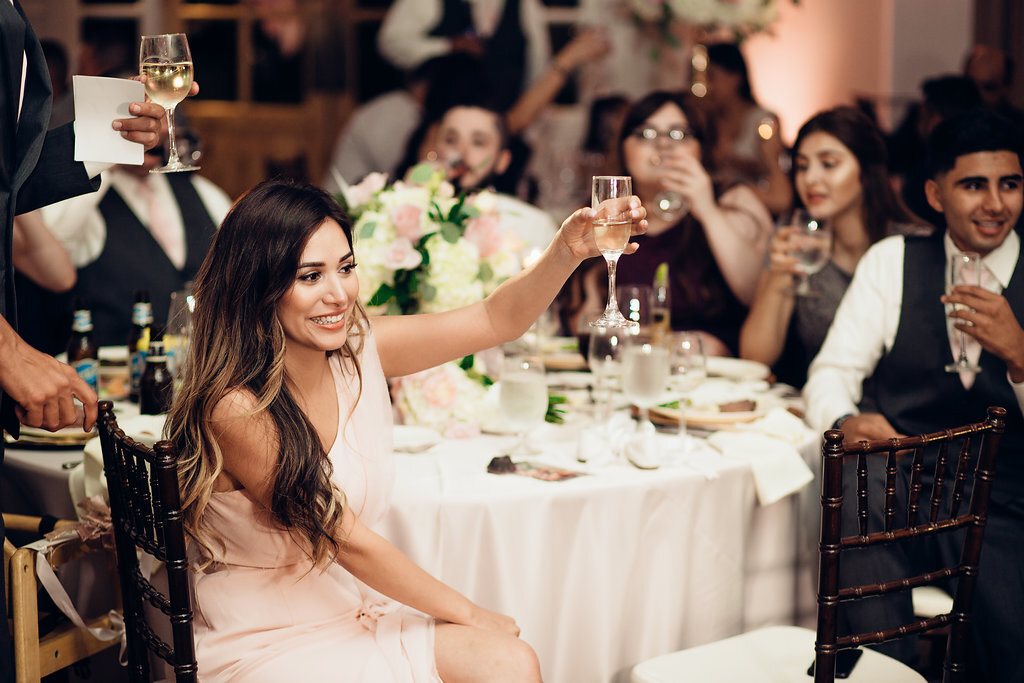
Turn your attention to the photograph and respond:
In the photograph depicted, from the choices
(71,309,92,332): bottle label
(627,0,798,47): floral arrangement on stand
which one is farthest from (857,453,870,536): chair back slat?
(627,0,798,47): floral arrangement on stand

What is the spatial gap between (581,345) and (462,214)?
466mm

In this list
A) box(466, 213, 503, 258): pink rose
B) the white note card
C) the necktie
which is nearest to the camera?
the white note card

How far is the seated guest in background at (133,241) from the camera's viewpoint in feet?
12.1

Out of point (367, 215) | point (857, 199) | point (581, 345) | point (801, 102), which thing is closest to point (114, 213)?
point (367, 215)

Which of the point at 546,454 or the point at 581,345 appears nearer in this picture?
the point at 546,454

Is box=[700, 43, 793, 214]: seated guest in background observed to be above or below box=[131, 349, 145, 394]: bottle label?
above

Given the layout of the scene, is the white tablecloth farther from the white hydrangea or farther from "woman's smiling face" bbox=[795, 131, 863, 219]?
"woman's smiling face" bbox=[795, 131, 863, 219]

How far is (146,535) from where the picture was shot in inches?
67.0

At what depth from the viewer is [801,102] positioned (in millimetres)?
6777

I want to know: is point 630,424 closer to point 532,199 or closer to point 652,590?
point 652,590

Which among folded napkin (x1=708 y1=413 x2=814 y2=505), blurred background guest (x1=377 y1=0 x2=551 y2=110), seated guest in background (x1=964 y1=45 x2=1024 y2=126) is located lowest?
folded napkin (x1=708 y1=413 x2=814 y2=505)

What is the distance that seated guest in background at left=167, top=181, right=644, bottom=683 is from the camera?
174 centimetres

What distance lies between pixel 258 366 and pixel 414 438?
1.68 feet

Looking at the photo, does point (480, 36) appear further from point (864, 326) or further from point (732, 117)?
point (864, 326)
